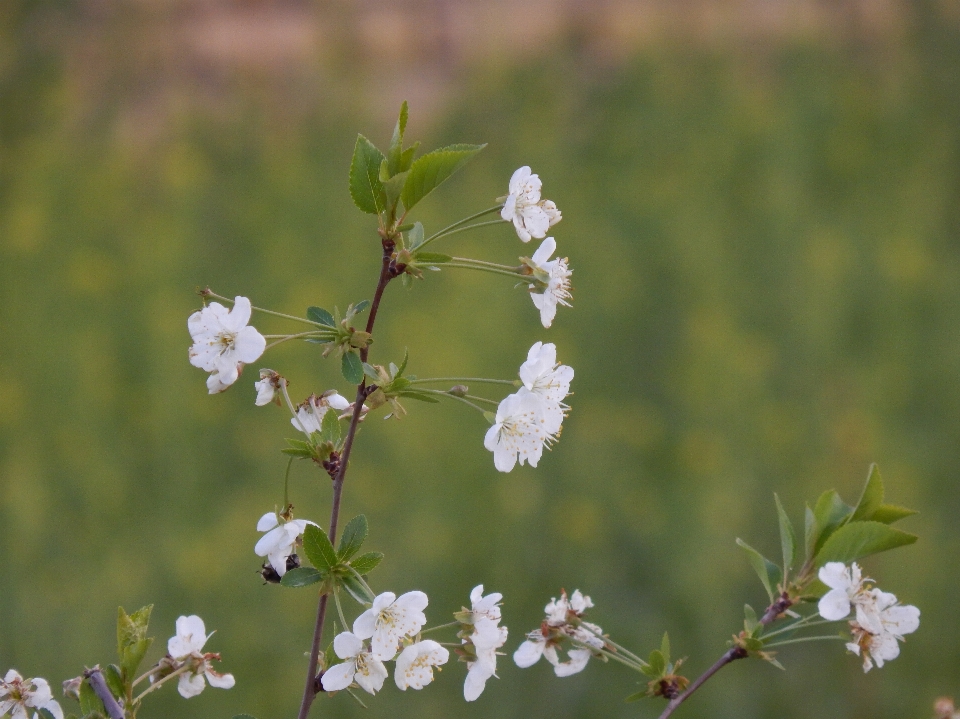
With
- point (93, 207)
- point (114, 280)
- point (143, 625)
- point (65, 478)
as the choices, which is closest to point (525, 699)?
point (65, 478)

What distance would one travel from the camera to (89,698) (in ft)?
2.14

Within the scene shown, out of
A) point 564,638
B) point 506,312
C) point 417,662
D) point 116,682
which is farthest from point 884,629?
point 506,312

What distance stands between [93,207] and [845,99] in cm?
306

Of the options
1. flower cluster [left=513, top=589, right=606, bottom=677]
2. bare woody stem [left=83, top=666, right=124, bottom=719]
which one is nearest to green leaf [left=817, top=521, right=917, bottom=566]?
flower cluster [left=513, top=589, right=606, bottom=677]

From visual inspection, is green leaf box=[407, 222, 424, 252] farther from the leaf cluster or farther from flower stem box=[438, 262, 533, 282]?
the leaf cluster

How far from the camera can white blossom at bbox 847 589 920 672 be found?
2.36 feet

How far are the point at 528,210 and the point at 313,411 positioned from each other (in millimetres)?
232

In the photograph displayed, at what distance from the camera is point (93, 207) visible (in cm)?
357

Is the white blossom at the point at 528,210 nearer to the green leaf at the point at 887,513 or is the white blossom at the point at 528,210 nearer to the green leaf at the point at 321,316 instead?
the green leaf at the point at 321,316

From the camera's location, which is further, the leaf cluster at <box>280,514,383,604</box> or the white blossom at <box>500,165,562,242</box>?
the white blossom at <box>500,165,562,242</box>

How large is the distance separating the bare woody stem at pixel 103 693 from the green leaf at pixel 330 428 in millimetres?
215

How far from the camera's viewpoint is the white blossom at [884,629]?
0.72m

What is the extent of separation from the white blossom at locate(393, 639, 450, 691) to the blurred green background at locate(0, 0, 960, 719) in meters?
2.57

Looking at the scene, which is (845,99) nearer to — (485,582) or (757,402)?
(757,402)
